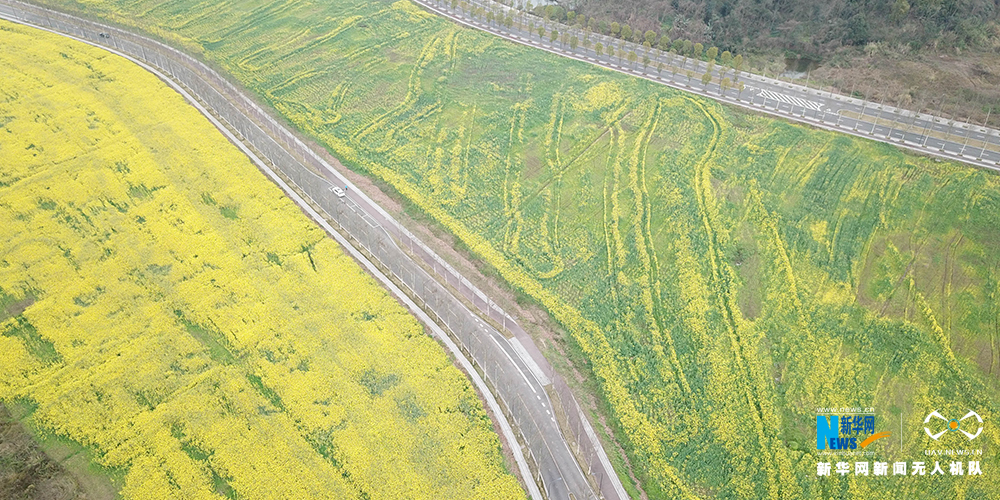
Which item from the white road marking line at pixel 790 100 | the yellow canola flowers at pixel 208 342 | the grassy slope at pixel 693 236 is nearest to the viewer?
the yellow canola flowers at pixel 208 342

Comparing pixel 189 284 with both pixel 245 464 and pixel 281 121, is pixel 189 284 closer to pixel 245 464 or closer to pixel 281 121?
pixel 245 464

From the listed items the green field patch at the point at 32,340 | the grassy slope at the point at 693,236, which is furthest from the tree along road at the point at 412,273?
the green field patch at the point at 32,340

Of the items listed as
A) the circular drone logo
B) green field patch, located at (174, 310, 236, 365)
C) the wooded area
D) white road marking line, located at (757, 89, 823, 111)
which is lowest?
green field patch, located at (174, 310, 236, 365)

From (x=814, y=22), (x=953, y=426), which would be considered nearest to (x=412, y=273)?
(x=953, y=426)

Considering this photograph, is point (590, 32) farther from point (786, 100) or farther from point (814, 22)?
point (814, 22)

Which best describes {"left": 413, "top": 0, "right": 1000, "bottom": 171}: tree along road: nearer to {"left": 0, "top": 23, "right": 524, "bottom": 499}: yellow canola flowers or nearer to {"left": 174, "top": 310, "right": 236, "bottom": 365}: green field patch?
{"left": 0, "top": 23, "right": 524, "bottom": 499}: yellow canola flowers

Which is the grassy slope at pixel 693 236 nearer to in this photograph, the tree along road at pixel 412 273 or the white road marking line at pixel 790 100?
the tree along road at pixel 412 273

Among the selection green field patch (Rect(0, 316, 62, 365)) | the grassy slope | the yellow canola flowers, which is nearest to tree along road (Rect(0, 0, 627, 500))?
the yellow canola flowers
